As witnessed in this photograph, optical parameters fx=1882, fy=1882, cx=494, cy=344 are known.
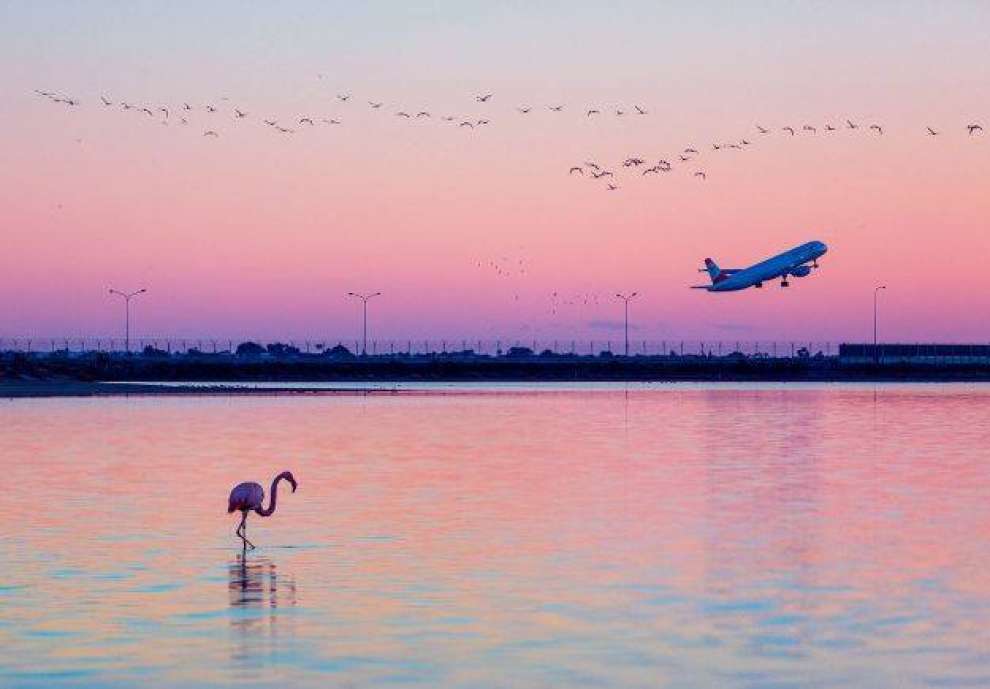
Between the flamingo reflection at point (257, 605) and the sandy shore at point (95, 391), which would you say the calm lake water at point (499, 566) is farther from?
the sandy shore at point (95, 391)

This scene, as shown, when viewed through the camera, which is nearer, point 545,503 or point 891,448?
point 545,503

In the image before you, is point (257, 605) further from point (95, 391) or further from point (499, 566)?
point (95, 391)

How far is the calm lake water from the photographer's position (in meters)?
20.5

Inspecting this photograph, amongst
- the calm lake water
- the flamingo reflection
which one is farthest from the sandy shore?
the flamingo reflection

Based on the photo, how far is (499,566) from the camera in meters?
29.1

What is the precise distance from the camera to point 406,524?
117 feet

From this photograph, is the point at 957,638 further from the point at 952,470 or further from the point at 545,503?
Result: the point at 952,470

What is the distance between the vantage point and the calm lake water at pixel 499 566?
20.5 metres

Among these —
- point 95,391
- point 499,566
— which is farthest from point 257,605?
point 95,391

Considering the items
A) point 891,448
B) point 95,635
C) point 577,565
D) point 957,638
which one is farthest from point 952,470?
point 95,635

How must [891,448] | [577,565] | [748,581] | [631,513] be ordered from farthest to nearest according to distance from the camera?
[891,448] → [631,513] → [577,565] → [748,581]

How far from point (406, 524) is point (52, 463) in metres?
20.1

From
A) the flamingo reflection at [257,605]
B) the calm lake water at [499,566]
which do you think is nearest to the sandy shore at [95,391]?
the calm lake water at [499,566]

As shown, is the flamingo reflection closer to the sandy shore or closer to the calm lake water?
the calm lake water
